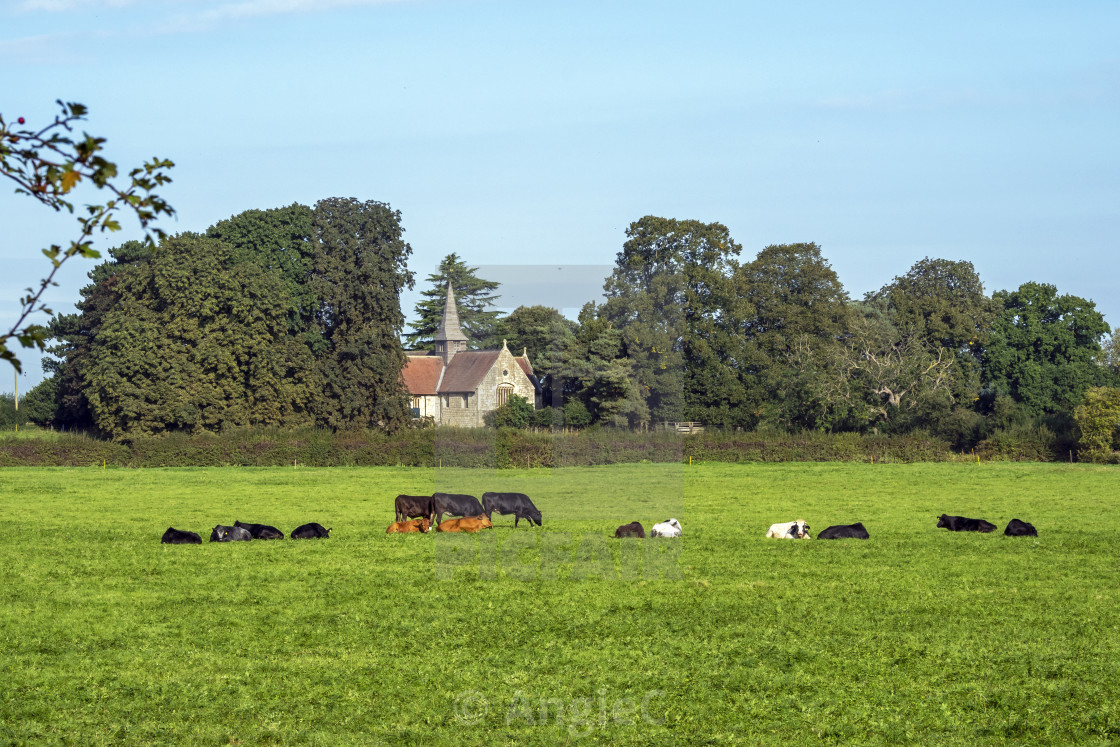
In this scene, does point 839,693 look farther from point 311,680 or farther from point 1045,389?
point 1045,389

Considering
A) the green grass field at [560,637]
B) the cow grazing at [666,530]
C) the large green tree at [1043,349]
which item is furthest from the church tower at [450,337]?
the cow grazing at [666,530]

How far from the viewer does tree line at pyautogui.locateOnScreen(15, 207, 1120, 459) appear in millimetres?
58125

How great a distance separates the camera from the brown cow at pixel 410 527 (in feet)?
64.9

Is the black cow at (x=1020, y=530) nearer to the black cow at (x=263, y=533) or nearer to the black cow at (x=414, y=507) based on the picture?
the black cow at (x=414, y=507)

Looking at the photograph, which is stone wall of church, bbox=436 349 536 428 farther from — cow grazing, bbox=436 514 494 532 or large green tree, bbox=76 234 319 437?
cow grazing, bbox=436 514 494 532

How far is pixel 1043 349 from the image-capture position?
237ft

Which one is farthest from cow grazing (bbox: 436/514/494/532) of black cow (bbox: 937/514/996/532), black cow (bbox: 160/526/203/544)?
black cow (bbox: 937/514/996/532)

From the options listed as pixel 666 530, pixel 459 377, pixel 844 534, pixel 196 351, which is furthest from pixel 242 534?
pixel 459 377

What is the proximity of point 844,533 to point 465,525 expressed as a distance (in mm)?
6968

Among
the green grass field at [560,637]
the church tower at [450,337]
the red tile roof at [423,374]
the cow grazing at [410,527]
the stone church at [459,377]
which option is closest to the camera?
the green grass field at [560,637]

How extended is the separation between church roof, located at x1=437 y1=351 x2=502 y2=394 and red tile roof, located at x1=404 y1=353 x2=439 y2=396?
3.36m

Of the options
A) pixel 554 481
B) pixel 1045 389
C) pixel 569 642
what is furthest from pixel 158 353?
pixel 1045 389

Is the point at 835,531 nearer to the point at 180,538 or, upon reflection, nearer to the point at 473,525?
the point at 473,525

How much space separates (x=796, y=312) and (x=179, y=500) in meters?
50.4
